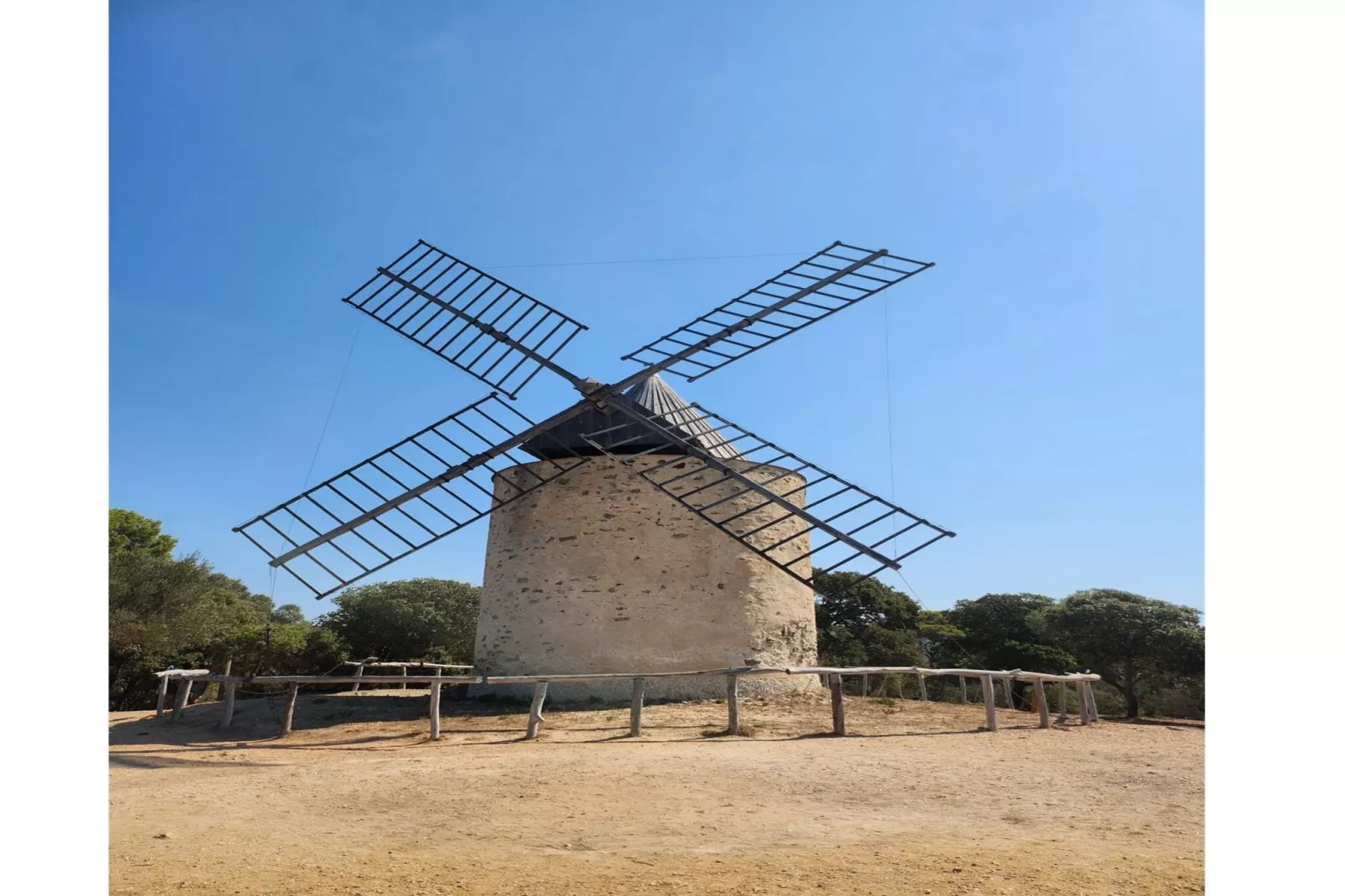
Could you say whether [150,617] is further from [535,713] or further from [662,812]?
[662,812]

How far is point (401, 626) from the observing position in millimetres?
20531

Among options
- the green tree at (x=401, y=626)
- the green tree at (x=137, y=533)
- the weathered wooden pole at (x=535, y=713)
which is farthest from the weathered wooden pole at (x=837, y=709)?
the green tree at (x=137, y=533)

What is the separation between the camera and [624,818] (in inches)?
182

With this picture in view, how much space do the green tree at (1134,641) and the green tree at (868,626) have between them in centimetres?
416

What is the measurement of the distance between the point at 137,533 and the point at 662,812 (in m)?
20.5

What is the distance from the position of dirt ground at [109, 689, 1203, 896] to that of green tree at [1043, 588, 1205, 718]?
12124 mm

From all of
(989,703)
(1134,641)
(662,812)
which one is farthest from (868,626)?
(662,812)

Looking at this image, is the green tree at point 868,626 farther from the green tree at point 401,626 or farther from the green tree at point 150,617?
the green tree at point 150,617

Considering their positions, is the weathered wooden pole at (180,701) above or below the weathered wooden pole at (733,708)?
below

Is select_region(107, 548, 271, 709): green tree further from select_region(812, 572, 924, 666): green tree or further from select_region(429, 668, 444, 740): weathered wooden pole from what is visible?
select_region(812, 572, 924, 666): green tree

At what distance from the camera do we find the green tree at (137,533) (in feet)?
65.8
